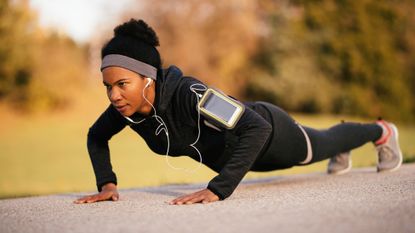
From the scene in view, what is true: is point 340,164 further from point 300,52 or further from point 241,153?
point 300,52

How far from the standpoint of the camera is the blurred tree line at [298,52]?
2695cm

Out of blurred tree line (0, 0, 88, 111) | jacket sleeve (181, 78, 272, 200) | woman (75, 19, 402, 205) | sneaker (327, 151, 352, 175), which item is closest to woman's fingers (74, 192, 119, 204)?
woman (75, 19, 402, 205)

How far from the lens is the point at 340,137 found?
405cm

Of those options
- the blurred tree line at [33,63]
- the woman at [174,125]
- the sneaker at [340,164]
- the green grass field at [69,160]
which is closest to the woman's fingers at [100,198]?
the woman at [174,125]

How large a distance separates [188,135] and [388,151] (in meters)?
2.00

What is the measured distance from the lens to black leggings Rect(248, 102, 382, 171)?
138 inches

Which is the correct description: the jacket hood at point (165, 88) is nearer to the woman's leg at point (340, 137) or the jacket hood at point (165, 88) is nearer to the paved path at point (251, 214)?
the paved path at point (251, 214)

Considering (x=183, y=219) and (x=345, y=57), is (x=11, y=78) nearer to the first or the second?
(x=345, y=57)

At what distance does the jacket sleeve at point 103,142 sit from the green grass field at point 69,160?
220 cm

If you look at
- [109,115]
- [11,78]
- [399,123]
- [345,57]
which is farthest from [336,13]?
[109,115]

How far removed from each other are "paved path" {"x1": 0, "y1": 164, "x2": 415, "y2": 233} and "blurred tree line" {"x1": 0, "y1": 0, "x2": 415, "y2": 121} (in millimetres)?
23645

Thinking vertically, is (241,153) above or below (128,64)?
below

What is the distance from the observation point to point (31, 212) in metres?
2.80

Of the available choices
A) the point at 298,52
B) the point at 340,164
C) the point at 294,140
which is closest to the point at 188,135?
the point at 294,140
